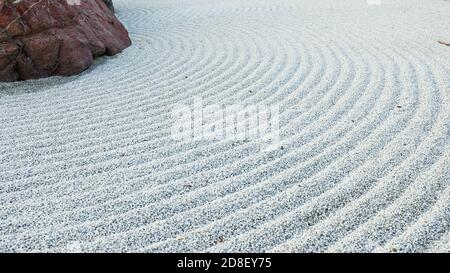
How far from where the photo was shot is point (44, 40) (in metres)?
3.74

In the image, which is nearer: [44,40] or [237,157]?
[237,157]

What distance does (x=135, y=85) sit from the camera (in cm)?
355

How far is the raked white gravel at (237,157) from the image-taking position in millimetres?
1781

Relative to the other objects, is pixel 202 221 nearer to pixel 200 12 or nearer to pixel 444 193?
pixel 444 193

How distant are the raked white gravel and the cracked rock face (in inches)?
5.8

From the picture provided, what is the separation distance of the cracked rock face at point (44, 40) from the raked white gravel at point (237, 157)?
0.15 m

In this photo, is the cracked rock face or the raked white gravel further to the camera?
the cracked rock face

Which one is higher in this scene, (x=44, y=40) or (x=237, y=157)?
(x=44, y=40)

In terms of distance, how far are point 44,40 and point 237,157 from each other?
2.41 metres

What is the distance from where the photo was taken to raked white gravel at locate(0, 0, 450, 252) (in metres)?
1.78

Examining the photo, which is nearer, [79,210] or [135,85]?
[79,210]

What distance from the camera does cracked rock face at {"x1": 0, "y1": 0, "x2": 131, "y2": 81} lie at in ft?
11.9
